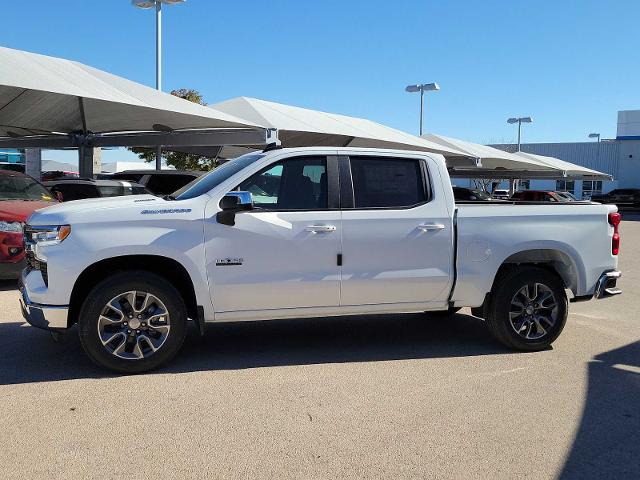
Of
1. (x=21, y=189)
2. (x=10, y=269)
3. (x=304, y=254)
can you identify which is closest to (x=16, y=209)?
(x=10, y=269)

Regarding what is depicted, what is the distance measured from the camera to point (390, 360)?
18.5ft

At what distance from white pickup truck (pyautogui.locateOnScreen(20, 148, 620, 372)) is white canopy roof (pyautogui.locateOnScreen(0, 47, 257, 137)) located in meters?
8.27

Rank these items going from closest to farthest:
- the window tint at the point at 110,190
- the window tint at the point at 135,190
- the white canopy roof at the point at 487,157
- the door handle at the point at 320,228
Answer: the door handle at the point at 320,228 → the window tint at the point at 110,190 → the window tint at the point at 135,190 → the white canopy roof at the point at 487,157

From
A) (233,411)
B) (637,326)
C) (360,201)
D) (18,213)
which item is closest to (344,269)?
(360,201)

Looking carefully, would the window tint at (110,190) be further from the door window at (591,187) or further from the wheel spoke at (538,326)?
the door window at (591,187)

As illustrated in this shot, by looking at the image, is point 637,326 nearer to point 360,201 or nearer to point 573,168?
point 360,201

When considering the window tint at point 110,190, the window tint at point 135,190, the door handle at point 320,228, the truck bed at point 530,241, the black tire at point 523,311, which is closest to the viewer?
the door handle at point 320,228

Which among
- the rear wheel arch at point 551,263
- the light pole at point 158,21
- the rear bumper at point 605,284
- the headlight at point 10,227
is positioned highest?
the light pole at point 158,21

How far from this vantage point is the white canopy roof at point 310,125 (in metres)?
18.0

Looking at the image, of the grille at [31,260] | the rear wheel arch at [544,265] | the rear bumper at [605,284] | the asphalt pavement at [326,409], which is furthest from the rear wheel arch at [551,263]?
the grille at [31,260]

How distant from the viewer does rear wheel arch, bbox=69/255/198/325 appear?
5000 millimetres

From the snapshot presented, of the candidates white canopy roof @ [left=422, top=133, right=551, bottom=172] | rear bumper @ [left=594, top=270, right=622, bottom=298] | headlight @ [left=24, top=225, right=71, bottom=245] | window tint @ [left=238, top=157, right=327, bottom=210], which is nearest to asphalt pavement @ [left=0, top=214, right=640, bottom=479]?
rear bumper @ [left=594, top=270, right=622, bottom=298]

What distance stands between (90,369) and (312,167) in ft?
8.28

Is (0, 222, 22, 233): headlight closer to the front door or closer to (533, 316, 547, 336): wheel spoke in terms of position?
the front door
